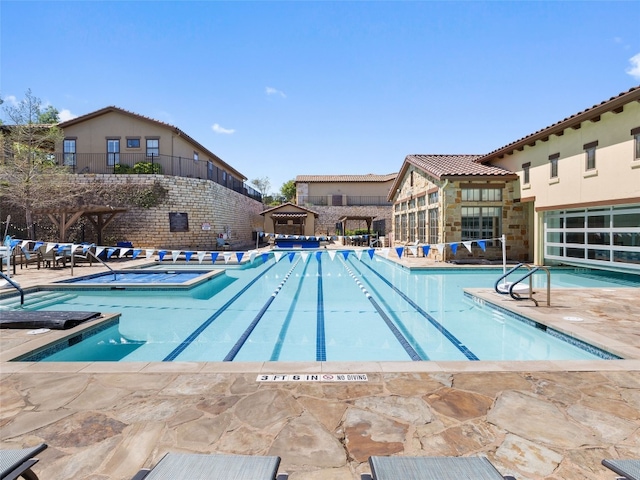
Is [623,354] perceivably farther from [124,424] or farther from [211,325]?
[211,325]

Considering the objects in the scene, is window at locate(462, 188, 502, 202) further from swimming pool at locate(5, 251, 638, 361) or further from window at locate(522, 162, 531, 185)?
swimming pool at locate(5, 251, 638, 361)

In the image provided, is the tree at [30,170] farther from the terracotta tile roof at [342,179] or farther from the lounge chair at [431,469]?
the terracotta tile roof at [342,179]

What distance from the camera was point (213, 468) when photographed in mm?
1511

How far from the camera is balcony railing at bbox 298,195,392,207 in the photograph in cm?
4044

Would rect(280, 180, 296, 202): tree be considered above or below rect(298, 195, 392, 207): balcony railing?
above

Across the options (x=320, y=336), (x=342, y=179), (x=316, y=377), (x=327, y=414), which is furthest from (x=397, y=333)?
(x=342, y=179)

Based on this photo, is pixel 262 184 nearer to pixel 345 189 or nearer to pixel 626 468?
pixel 345 189

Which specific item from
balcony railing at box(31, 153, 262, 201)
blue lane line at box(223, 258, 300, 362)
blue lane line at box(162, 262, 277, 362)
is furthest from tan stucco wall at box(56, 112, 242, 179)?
blue lane line at box(223, 258, 300, 362)

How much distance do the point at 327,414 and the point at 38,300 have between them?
882cm

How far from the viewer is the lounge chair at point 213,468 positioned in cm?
145

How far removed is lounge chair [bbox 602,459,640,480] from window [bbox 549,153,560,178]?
43.5ft

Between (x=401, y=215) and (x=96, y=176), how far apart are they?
20.0 m

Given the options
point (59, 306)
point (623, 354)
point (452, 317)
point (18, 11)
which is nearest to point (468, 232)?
point (452, 317)

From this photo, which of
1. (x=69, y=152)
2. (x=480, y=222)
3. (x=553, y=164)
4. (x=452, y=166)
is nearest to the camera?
(x=553, y=164)
